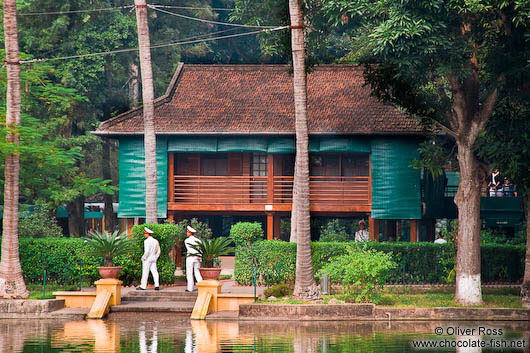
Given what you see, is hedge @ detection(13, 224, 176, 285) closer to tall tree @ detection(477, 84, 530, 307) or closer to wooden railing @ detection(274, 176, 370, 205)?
tall tree @ detection(477, 84, 530, 307)

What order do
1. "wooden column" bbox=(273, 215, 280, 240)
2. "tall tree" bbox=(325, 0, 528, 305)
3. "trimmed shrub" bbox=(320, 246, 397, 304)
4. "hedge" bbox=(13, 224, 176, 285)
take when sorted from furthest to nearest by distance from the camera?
"wooden column" bbox=(273, 215, 280, 240) < "hedge" bbox=(13, 224, 176, 285) < "trimmed shrub" bbox=(320, 246, 397, 304) < "tall tree" bbox=(325, 0, 528, 305)

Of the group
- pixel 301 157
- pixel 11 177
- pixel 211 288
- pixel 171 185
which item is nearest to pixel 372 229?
pixel 171 185

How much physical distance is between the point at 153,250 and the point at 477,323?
8.79 metres

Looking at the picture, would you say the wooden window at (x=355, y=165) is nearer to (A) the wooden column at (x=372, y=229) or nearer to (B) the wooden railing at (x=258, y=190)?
(B) the wooden railing at (x=258, y=190)

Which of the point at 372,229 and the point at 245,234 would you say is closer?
the point at 245,234

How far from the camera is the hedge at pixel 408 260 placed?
1092 inches

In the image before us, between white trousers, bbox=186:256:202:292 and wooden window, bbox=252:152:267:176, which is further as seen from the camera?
wooden window, bbox=252:152:267:176

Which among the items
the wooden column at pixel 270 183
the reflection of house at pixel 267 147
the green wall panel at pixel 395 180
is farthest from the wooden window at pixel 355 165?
the wooden column at pixel 270 183

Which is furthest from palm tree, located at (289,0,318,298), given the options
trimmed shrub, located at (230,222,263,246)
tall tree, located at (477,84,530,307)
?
tall tree, located at (477,84,530,307)

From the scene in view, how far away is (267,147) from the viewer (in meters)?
35.6

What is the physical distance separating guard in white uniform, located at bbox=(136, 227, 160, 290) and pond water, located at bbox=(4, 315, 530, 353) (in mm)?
2186

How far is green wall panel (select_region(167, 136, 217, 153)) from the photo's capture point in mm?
35812

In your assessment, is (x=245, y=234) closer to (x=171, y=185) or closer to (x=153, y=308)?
(x=153, y=308)

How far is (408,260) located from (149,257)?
8.02 metres
